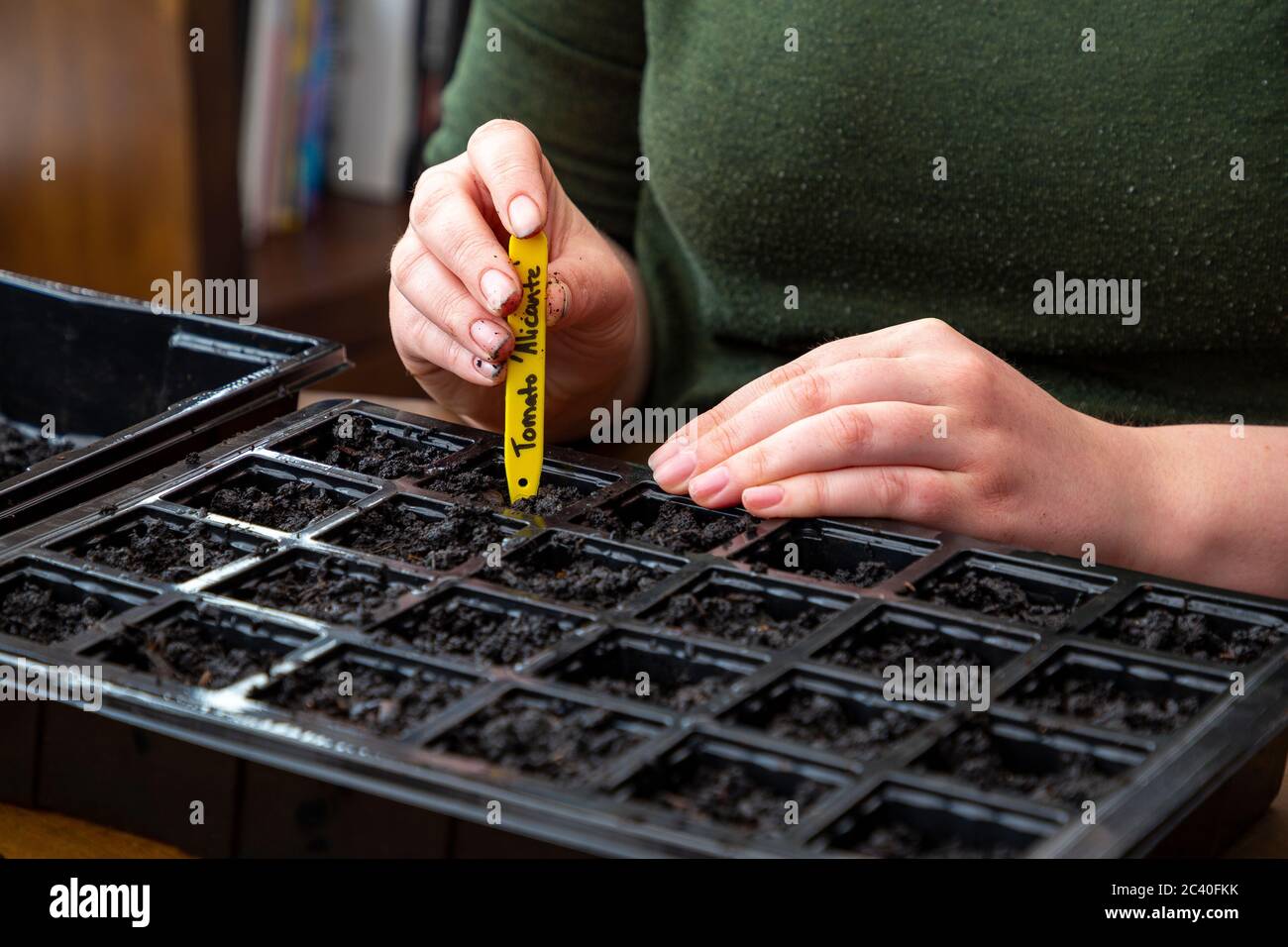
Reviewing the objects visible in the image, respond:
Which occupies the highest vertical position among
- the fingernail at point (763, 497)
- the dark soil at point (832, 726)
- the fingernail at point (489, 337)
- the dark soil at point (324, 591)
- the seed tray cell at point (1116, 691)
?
the fingernail at point (489, 337)

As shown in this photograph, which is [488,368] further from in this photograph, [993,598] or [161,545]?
[993,598]

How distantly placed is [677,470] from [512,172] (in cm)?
22

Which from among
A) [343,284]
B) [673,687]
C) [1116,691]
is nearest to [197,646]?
[673,687]

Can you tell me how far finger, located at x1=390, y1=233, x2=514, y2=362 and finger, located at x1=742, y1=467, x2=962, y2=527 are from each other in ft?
0.60

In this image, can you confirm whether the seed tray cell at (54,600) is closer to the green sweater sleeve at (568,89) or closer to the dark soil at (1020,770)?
the dark soil at (1020,770)

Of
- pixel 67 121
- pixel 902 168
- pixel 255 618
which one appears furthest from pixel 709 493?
pixel 67 121

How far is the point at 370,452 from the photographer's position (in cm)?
96

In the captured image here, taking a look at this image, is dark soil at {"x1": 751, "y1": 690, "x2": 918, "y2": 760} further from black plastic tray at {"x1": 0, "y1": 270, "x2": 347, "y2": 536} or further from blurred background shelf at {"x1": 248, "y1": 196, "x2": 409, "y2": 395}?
blurred background shelf at {"x1": 248, "y1": 196, "x2": 409, "y2": 395}

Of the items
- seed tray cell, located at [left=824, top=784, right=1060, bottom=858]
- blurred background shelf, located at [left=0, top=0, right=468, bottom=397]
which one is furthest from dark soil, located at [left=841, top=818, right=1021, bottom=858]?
blurred background shelf, located at [left=0, top=0, right=468, bottom=397]

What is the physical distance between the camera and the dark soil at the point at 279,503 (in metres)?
0.85

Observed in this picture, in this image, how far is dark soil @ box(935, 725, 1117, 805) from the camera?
23.5 inches

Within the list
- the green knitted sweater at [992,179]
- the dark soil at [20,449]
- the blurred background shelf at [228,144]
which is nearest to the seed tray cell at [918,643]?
the green knitted sweater at [992,179]

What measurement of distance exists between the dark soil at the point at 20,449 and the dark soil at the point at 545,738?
63 centimetres
